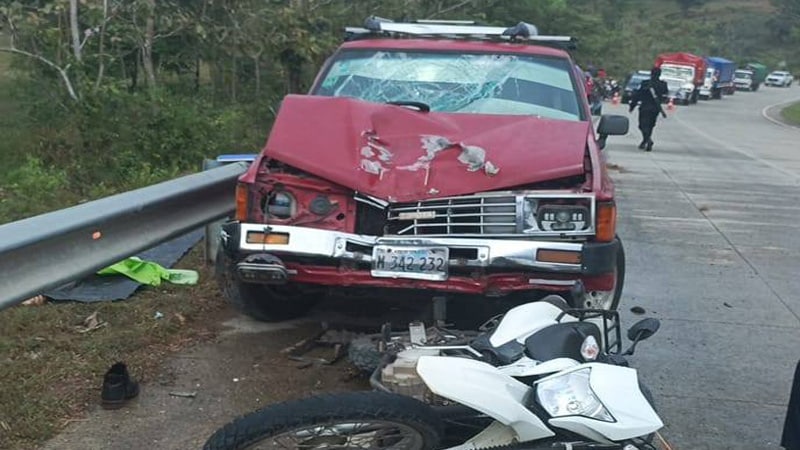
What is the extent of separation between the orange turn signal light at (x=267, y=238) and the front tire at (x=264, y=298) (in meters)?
0.46

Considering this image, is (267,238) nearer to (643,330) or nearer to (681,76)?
(643,330)

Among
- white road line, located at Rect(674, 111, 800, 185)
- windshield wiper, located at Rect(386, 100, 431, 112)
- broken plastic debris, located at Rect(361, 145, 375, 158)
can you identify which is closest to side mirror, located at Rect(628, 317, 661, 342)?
broken plastic debris, located at Rect(361, 145, 375, 158)

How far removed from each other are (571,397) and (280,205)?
2255mm

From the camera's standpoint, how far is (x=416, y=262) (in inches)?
173

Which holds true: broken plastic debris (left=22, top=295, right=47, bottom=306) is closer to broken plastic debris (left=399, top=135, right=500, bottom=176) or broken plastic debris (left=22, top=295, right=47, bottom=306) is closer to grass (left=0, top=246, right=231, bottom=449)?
grass (left=0, top=246, right=231, bottom=449)

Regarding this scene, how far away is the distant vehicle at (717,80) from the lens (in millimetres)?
55831

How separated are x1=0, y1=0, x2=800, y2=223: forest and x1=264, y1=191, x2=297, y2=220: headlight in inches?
148

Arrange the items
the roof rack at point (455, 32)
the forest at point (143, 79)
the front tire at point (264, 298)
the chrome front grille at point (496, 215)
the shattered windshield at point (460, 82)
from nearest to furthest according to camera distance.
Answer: the chrome front grille at point (496, 215), the front tire at point (264, 298), the shattered windshield at point (460, 82), the roof rack at point (455, 32), the forest at point (143, 79)

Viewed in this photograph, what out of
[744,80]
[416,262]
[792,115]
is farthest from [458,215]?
[744,80]

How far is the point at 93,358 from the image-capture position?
4625 mm

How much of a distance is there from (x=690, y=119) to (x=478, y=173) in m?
32.3

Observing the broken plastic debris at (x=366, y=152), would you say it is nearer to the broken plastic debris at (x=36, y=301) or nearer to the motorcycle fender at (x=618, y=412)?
the motorcycle fender at (x=618, y=412)

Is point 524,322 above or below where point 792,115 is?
above

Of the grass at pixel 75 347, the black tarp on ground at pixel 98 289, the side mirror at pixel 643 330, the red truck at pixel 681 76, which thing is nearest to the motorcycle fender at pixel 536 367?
the side mirror at pixel 643 330
